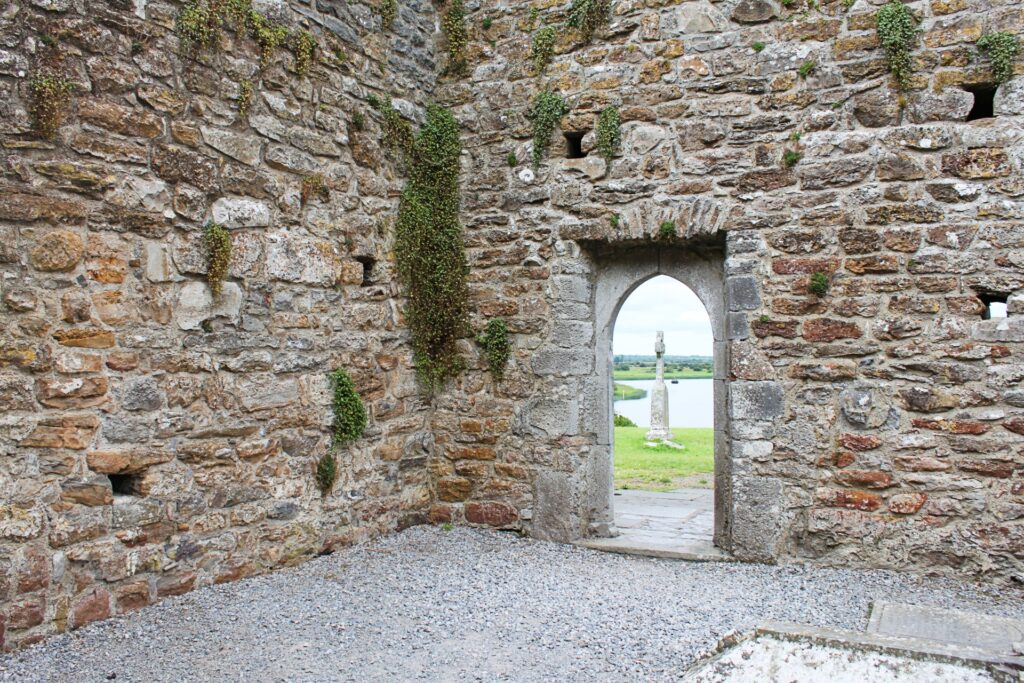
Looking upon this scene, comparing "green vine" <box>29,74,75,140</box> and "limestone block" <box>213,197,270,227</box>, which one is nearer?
"green vine" <box>29,74,75,140</box>

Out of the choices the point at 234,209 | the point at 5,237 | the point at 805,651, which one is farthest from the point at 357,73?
the point at 805,651

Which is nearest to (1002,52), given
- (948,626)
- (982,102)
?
(982,102)

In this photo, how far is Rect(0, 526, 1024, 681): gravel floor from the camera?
340 cm

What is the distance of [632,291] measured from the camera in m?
5.76

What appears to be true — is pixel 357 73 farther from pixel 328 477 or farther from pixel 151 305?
pixel 328 477

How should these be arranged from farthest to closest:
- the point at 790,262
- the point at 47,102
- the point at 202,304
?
the point at 790,262 < the point at 202,304 < the point at 47,102

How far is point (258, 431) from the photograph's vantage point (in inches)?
182

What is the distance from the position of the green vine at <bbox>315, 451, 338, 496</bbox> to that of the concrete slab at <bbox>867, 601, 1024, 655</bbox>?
319cm

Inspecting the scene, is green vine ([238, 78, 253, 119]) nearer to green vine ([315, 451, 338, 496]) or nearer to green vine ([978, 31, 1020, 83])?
green vine ([315, 451, 338, 496])

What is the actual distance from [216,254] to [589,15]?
3075 millimetres

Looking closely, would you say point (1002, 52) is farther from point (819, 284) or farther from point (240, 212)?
point (240, 212)

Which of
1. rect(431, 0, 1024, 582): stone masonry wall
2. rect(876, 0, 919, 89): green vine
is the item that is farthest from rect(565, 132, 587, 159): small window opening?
rect(876, 0, 919, 89): green vine

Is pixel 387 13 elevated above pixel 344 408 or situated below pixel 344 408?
above

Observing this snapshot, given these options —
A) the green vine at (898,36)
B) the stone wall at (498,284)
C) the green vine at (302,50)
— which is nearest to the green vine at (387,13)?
the stone wall at (498,284)
